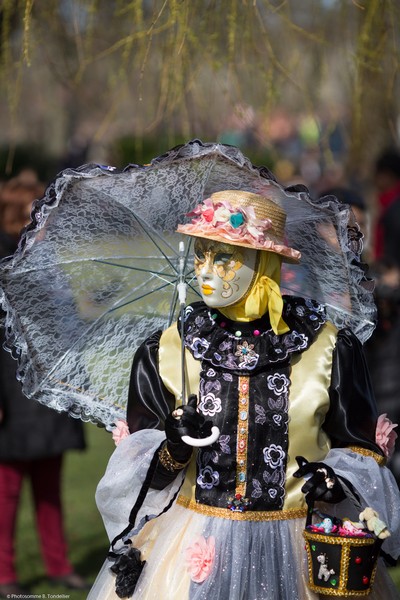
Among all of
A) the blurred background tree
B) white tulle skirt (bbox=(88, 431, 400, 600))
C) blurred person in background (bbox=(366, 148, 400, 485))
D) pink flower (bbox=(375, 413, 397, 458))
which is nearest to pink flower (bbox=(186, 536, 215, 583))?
white tulle skirt (bbox=(88, 431, 400, 600))

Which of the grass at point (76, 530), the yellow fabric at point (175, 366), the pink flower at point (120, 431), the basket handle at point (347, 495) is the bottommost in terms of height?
the grass at point (76, 530)

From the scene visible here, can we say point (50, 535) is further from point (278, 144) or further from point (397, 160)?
point (278, 144)

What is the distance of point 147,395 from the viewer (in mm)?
3818

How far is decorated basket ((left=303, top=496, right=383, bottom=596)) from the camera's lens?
339 cm

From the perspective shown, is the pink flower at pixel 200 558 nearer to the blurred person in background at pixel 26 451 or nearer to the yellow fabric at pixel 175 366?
the yellow fabric at pixel 175 366

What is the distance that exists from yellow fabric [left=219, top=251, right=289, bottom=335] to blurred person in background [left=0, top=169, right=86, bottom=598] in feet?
6.04

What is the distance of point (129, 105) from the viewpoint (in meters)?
18.0

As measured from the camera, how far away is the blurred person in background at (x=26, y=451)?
216 inches

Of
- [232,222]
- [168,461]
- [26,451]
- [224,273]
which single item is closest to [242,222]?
[232,222]

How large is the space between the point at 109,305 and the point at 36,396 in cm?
39

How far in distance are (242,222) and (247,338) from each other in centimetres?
38

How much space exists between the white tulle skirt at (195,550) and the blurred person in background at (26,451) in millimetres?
1768

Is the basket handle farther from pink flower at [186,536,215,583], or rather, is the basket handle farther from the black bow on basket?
the black bow on basket

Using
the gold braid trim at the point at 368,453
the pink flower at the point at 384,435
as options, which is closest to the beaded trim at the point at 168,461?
the gold braid trim at the point at 368,453
